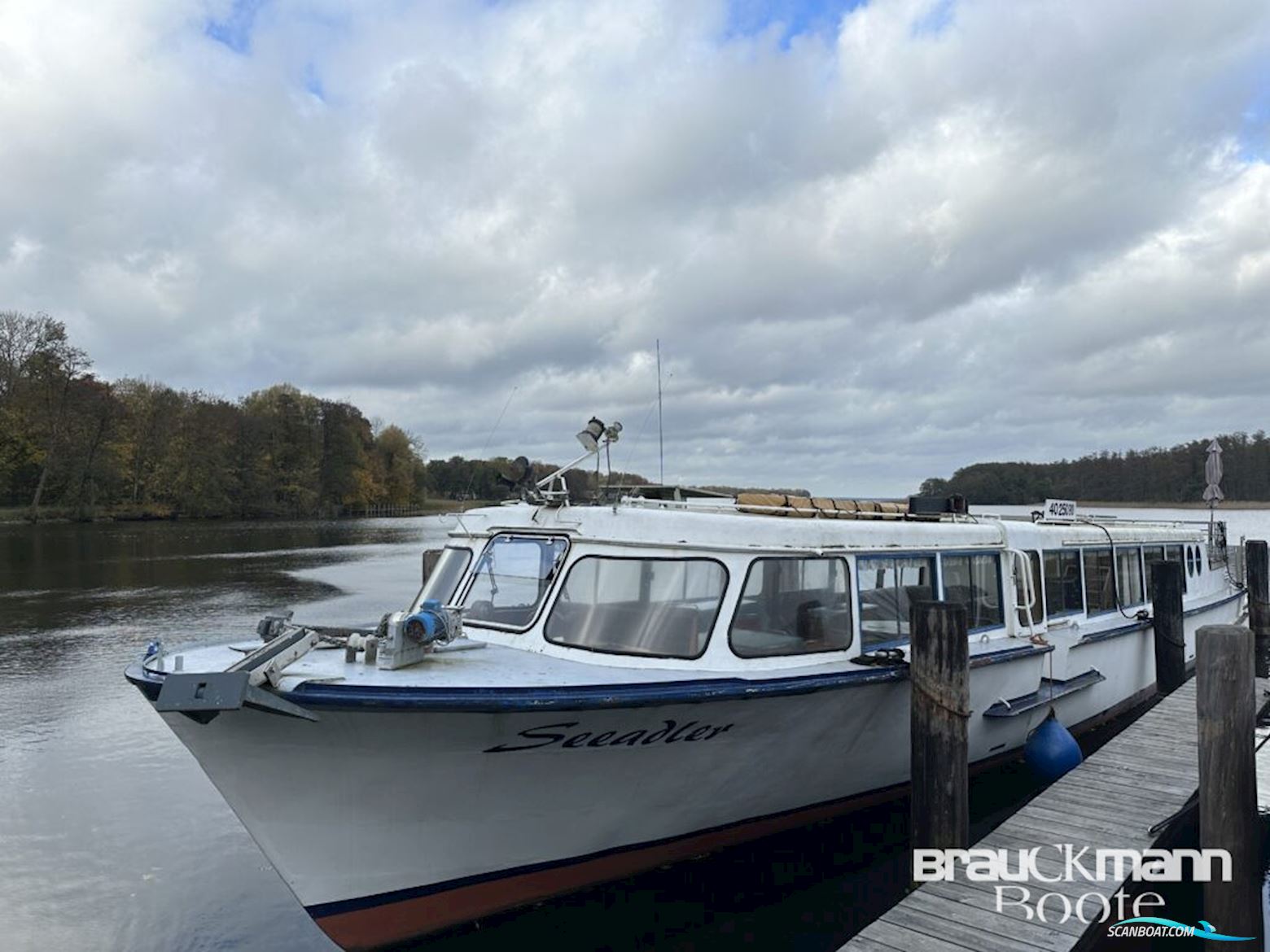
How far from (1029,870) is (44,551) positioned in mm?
47595

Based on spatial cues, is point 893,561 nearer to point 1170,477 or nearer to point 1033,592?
point 1033,592

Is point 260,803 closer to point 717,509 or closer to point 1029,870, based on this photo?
point 717,509

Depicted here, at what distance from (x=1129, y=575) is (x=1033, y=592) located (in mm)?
3498

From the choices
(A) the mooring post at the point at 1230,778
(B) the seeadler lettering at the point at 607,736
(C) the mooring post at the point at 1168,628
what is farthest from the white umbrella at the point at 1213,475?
(B) the seeadler lettering at the point at 607,736

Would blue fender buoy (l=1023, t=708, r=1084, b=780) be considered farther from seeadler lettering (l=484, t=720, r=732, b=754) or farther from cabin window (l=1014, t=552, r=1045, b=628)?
seeadler lettering (l=484, t=720, r=732, b=754)

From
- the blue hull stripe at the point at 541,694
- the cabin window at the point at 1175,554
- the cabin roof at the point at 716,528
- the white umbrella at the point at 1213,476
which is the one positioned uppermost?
the white umbrella at the point at 1213,476

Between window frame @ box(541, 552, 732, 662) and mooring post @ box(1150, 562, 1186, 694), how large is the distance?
772 centimetres

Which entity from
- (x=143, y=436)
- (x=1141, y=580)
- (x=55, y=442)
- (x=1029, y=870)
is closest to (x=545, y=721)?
(x=1029, y=870)

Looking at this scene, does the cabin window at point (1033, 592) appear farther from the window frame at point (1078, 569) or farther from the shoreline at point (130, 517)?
the shoreline at point (130, 517)

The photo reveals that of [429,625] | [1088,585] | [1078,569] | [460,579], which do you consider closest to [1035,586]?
[1078,569]

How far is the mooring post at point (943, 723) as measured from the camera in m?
6.67

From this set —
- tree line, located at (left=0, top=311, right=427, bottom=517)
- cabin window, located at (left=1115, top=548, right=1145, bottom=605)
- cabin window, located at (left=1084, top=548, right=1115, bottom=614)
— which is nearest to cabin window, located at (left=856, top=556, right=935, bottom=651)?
cabin window, located at (left=1084, top=548, right=1115, bottom=614)

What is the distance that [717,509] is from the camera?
7.84 meters

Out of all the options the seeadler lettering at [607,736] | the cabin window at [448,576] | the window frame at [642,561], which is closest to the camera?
the seeadler lettering at [607,736]
